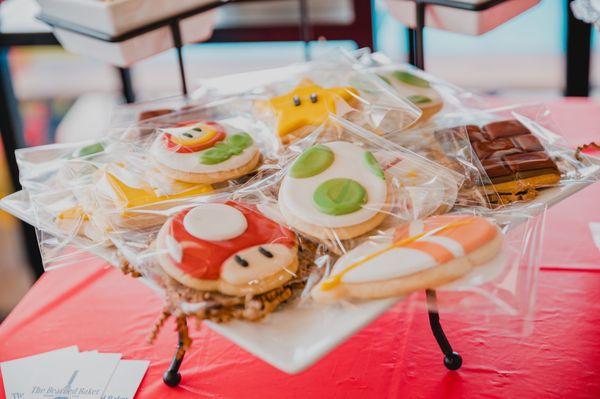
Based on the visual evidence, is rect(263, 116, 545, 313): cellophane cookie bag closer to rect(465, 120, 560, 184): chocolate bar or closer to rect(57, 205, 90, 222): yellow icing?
rect(465, 120, 560, 184): chocolate bar

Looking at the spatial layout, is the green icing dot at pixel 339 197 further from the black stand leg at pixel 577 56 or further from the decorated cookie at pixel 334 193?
the black stand leg at pixel 577 56

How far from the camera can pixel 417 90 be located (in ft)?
3.91

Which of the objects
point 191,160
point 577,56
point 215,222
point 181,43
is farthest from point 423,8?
point 577,56

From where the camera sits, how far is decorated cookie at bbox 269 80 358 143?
110cm

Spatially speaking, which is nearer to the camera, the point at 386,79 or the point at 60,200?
the point at 60,200

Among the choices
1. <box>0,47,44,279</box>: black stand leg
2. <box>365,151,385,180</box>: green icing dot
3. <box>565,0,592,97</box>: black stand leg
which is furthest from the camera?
<box>0,47,44,279</box>: black stand leg

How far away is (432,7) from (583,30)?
3.16ft

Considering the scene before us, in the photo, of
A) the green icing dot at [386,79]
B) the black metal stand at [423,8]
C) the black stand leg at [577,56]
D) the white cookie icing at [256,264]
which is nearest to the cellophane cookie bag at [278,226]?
the white cookie icing at [256,264]

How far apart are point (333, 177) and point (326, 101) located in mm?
237

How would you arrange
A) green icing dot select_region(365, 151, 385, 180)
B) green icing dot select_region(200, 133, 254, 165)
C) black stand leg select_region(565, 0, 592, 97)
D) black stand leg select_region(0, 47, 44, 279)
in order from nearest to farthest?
1. green icing dot select_region(365, 151, 385, 180)
2. green icing dot select_region(200, 133, 254, 165)
3. black stand leg select_region(565, 0, 592, 97)
4. black stand leg select_region(0, 47, 44, 279)

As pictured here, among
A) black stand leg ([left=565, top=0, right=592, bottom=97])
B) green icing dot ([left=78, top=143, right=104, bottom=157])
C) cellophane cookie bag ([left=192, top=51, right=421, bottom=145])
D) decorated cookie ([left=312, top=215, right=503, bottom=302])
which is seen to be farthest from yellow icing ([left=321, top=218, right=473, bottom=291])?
black stand leg ([left=565, top=0, right=592, bottom=97])

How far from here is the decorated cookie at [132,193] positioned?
0.96 metres

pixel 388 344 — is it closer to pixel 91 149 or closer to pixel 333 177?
pixel 333 177

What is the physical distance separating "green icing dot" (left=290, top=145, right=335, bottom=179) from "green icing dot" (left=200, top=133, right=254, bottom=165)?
0.13 meters
